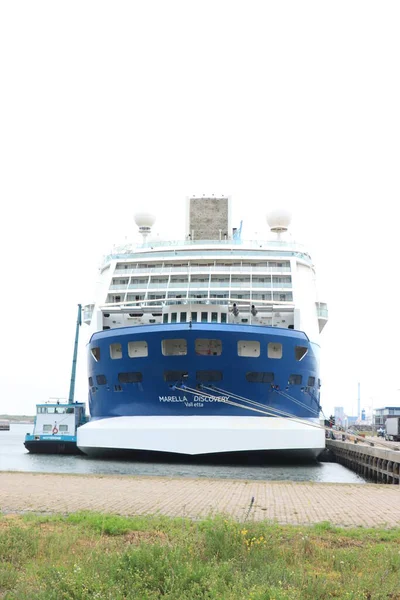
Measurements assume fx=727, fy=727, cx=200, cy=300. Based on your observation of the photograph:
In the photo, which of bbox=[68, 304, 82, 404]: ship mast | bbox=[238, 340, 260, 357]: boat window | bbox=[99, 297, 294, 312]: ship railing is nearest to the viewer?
bbox=[238, 340, 260, 357]: boat window

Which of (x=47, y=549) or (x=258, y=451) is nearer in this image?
(x=47, y=549)

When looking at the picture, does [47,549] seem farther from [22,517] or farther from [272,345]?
[272,345]

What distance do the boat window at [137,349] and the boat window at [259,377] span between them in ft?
14.6

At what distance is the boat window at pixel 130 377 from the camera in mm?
29953

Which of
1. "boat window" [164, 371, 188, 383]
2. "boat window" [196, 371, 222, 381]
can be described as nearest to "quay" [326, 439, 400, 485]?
"boat window" [196, 371, 222, 381]

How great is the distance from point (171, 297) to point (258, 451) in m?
9.16

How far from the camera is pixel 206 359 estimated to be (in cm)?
2881

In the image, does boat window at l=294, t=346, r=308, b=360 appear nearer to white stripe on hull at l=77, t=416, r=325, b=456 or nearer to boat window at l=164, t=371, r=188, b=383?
white stripe on hull at l=77, t=416, r=325, b=456

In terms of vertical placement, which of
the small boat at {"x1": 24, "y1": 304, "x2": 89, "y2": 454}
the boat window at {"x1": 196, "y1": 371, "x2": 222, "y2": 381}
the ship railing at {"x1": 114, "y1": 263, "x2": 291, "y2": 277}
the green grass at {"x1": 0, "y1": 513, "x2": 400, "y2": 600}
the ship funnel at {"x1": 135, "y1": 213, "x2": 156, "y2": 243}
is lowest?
the green grass at {"x1": 0, "y1": 513, "x2": 400, "y2": 600}

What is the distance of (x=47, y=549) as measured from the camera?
813 cm

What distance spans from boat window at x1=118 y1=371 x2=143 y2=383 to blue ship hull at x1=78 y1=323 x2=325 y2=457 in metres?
0.04

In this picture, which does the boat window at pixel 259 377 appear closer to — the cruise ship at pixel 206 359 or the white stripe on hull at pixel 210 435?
the cruise ship at pixel 206 359

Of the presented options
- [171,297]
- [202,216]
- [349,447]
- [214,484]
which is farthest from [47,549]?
[202,216]

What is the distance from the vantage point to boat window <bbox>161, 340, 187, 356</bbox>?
96.8ft
